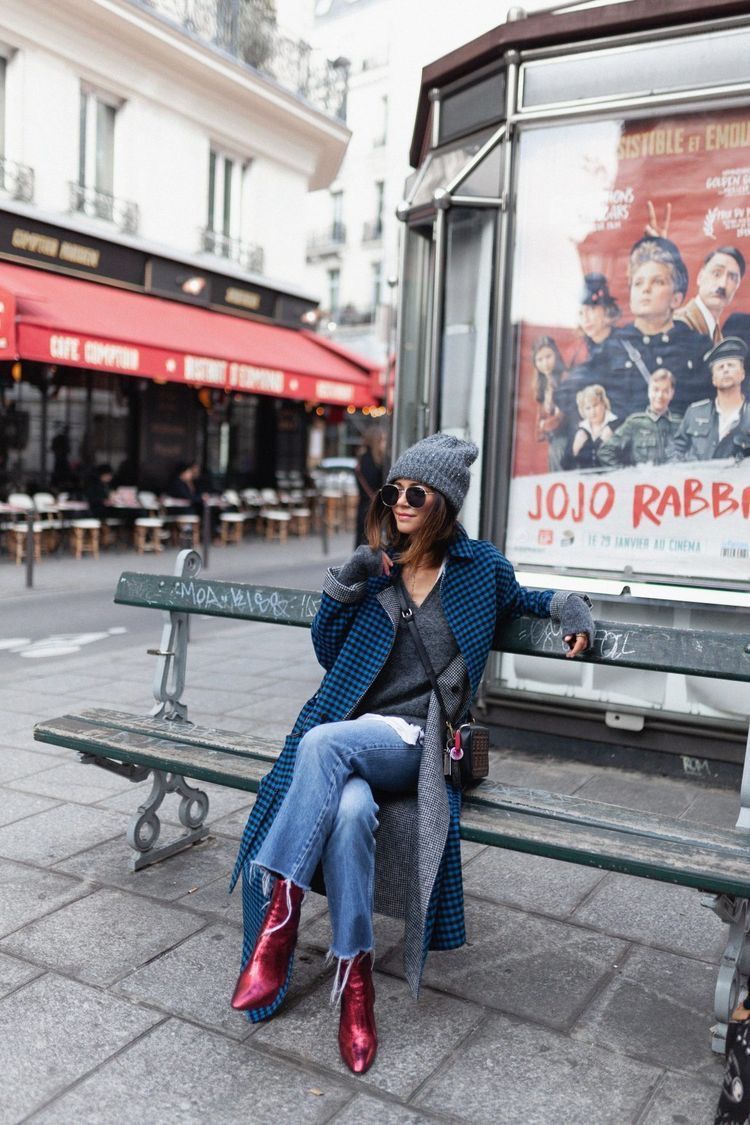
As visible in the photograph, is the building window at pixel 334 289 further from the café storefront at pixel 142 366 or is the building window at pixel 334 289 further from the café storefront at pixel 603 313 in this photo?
the café storefront at pixel 603 313

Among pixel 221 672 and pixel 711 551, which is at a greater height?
pixel 711 551

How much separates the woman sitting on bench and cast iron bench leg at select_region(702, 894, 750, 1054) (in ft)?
2.22

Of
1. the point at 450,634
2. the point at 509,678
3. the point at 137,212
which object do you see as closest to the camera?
the point at 450,634

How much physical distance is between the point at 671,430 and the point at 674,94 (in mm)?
1517

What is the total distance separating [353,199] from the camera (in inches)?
1655

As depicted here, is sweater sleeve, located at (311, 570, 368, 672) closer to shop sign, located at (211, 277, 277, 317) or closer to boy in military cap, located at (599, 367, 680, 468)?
boy in military cap, located at (599, 367, 680, 468)

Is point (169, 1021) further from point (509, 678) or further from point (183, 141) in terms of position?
point (183, 141)

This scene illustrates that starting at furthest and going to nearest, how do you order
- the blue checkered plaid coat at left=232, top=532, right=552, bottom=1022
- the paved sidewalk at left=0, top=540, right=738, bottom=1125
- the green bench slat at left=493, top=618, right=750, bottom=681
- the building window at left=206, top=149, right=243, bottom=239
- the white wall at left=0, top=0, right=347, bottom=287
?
the building window at left=206, top=149, right=243, bottom=239
the white wall at left=0, top=0, right=347, bottom=287
the green bench slat at left=493, top=618, right=750, bottom=681
the blue checkered plaid coat at left=232, top=532, right=552, bottom=1022
the paved sidewalk at left=0, top=540, right=738, bottom=1125

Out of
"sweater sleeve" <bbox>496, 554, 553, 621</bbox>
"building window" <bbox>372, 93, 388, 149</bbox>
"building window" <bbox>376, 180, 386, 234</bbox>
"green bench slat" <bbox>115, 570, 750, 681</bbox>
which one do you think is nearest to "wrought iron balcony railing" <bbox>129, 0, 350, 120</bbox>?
"green bench slat" <bbox>115, 570, 750, 681</bbox>

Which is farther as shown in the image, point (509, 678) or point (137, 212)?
point (137, 212)

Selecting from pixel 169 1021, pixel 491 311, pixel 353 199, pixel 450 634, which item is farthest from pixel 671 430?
pixel 353 199

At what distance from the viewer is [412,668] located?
314 cm

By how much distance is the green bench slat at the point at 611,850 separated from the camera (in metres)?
2.61

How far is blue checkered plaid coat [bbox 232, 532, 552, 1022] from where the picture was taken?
2846mm
